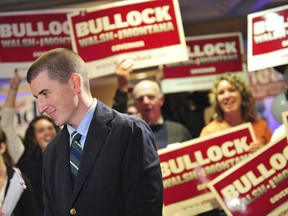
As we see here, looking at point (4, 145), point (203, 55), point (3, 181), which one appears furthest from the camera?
point (203, 55)

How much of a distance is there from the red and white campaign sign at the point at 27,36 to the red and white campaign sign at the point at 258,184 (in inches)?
67.5

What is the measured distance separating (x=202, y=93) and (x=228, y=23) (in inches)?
56.9

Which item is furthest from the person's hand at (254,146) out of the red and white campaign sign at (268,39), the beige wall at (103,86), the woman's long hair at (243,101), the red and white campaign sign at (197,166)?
the beige wall at (103,86)

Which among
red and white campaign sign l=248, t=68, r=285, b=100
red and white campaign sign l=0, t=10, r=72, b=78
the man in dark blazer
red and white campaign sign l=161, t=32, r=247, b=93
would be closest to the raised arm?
red and white campaign sign l=0, t=10, r=72, b=78

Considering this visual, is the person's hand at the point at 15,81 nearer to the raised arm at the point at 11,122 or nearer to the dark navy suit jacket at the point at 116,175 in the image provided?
the raised arm at the point at 11,122

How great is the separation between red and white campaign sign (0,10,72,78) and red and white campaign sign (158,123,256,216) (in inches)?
53.3

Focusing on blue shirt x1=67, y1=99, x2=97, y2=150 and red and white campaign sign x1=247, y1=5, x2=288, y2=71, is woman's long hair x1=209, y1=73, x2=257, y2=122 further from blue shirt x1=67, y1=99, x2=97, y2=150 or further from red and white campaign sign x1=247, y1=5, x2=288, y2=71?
blue shirt x1=67, y1=99, x2=97, y2=150

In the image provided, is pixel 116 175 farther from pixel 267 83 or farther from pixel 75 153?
pixel 267 83

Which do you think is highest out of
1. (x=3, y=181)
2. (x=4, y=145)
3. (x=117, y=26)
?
(x=117, y=26)

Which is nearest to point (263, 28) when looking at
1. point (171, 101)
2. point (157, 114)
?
point (157, 114)

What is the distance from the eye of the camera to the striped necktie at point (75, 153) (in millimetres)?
2202

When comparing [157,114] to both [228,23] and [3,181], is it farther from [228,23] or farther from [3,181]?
[228,23]

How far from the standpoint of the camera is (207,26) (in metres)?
7.78

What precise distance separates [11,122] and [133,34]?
50.4 inches
